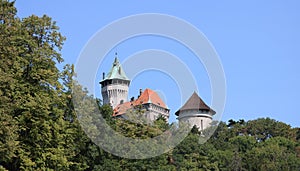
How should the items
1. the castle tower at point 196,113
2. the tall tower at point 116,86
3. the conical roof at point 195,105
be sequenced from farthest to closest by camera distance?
the tall tower at point 116,86, the conical roof at point 195,105, the castle tower at point 196,113

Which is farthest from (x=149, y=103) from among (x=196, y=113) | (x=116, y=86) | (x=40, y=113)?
(x=40, y=113)

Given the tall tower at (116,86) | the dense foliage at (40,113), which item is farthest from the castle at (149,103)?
the dense foliage at (40,113)

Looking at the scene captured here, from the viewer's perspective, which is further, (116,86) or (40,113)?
(116,86)

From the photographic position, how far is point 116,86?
114312mm

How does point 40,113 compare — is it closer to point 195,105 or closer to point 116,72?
point 195,105

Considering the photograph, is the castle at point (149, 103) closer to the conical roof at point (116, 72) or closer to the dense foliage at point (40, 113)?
the conical roof at point (116, 72)

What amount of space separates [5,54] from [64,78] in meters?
6.36

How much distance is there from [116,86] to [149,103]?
42.5ft

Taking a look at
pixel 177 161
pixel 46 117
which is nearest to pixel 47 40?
pixel 46 117

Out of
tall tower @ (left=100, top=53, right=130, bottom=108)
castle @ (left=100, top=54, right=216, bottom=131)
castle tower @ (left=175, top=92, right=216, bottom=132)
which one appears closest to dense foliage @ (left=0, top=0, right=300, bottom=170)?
castle @ (left=100, top=54, right=216, bottom=131)

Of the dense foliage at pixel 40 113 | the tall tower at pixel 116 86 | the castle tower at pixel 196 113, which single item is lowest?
the dense foliage at pixel 40 113

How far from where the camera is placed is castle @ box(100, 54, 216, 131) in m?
91.2

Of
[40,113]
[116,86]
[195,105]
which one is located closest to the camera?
[40,113]

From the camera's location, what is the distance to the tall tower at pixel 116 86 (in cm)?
11431
